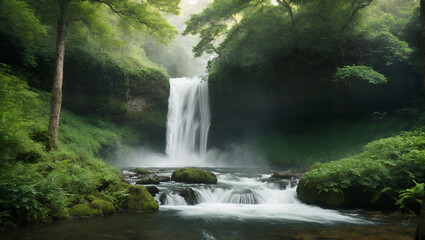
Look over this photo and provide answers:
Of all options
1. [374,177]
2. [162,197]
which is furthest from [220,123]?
[374,177]

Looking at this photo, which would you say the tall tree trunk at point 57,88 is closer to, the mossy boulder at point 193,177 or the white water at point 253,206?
the white water at point 253,206

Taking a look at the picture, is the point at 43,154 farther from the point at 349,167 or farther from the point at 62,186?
the point at 349,167

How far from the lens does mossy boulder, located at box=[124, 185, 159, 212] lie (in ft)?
22.8

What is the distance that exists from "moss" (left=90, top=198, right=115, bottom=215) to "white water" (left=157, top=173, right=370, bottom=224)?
5.12 feet

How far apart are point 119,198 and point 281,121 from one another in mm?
17289

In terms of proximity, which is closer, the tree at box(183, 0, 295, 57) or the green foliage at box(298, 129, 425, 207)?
the green foliage at box(298, 129, 425, 207)

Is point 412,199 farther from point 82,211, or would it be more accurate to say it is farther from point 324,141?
point 324,141

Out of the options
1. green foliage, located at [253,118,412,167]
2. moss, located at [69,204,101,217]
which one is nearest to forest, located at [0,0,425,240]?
moss, located at [69,204,101,217]

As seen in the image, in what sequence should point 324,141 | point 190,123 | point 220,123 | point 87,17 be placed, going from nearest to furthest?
point 87,17 → point 324,141 → point 190,123 → point 220,123

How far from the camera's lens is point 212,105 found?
2273 cm

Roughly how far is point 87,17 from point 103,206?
8294 millimetres

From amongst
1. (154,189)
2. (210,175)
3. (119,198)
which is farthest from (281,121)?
(119,198)

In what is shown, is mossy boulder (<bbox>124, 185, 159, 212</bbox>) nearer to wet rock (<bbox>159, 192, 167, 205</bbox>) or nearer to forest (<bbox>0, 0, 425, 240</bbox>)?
forest (<bbox>0, 0, 425, 240</bbox>)

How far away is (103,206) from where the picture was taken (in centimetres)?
646
